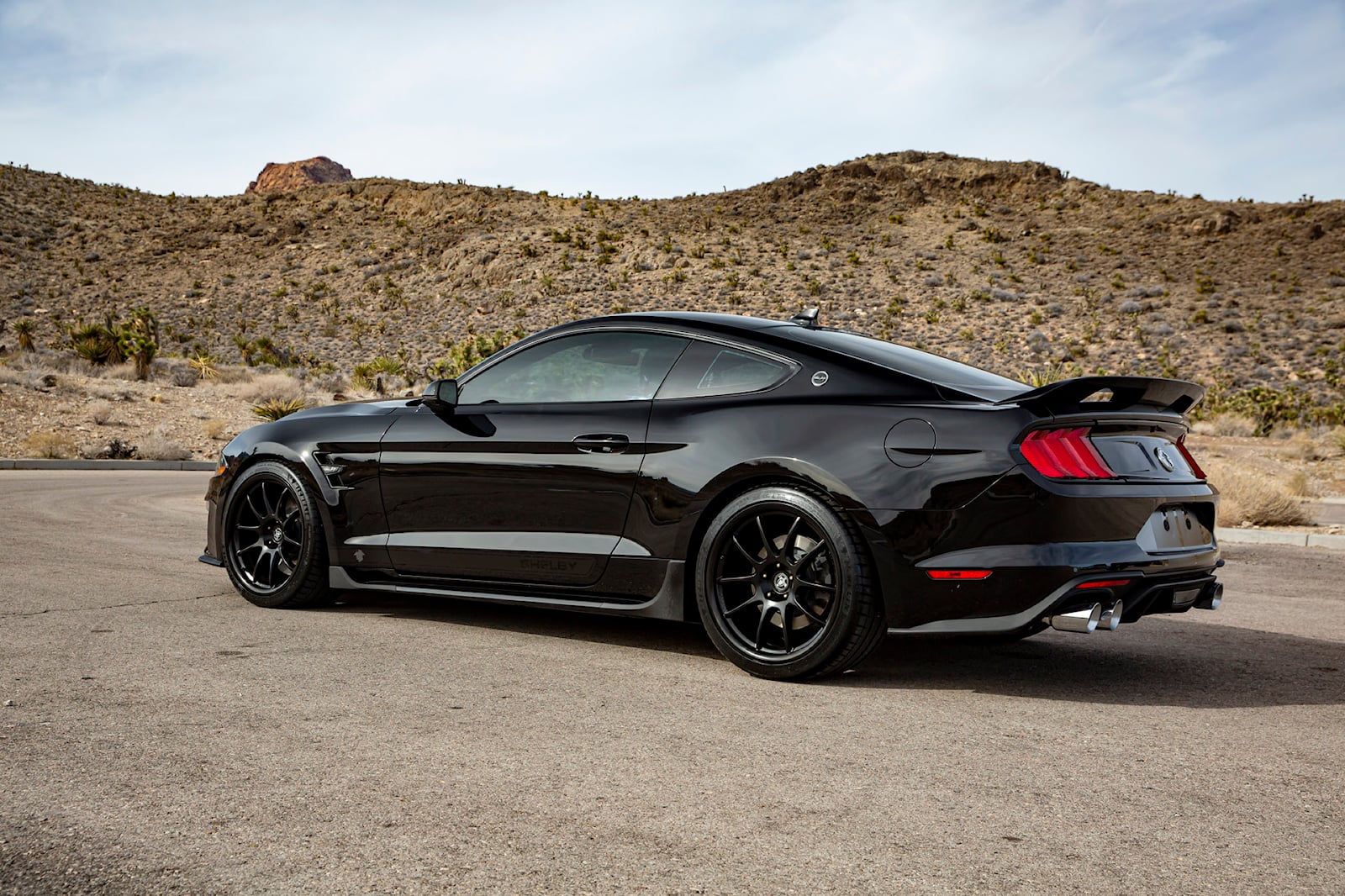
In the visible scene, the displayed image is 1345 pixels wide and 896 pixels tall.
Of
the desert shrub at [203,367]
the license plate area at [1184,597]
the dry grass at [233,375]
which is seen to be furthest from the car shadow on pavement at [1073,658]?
the dry grass at [233,375]

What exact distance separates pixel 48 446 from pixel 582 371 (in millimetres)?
19327

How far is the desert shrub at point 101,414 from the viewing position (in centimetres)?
2498

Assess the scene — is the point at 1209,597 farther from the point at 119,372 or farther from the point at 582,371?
the point at 119,372

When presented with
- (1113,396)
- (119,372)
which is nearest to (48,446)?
(119,372)

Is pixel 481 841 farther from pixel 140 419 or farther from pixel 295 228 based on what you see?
pixel 295 228

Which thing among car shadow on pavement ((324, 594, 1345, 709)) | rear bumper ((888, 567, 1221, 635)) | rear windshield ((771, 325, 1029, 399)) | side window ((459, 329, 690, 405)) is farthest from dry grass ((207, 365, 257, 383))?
rear bumper ((888, 567, 1221, 635))

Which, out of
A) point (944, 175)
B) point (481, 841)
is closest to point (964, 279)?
point (944, 175)

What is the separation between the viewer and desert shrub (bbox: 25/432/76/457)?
21.6m

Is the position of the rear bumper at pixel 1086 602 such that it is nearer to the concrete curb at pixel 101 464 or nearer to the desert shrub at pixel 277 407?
the desert shrub at pixel 277 407

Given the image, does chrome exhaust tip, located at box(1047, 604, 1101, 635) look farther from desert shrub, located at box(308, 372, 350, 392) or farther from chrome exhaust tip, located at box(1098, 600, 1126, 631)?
desert shrub, located at box(308, 372, 350, 392)

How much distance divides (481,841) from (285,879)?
1.58 ft

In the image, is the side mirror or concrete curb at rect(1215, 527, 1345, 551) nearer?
the side mirror

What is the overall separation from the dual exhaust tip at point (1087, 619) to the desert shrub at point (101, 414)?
80.7 ft

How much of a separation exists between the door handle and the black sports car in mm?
12
